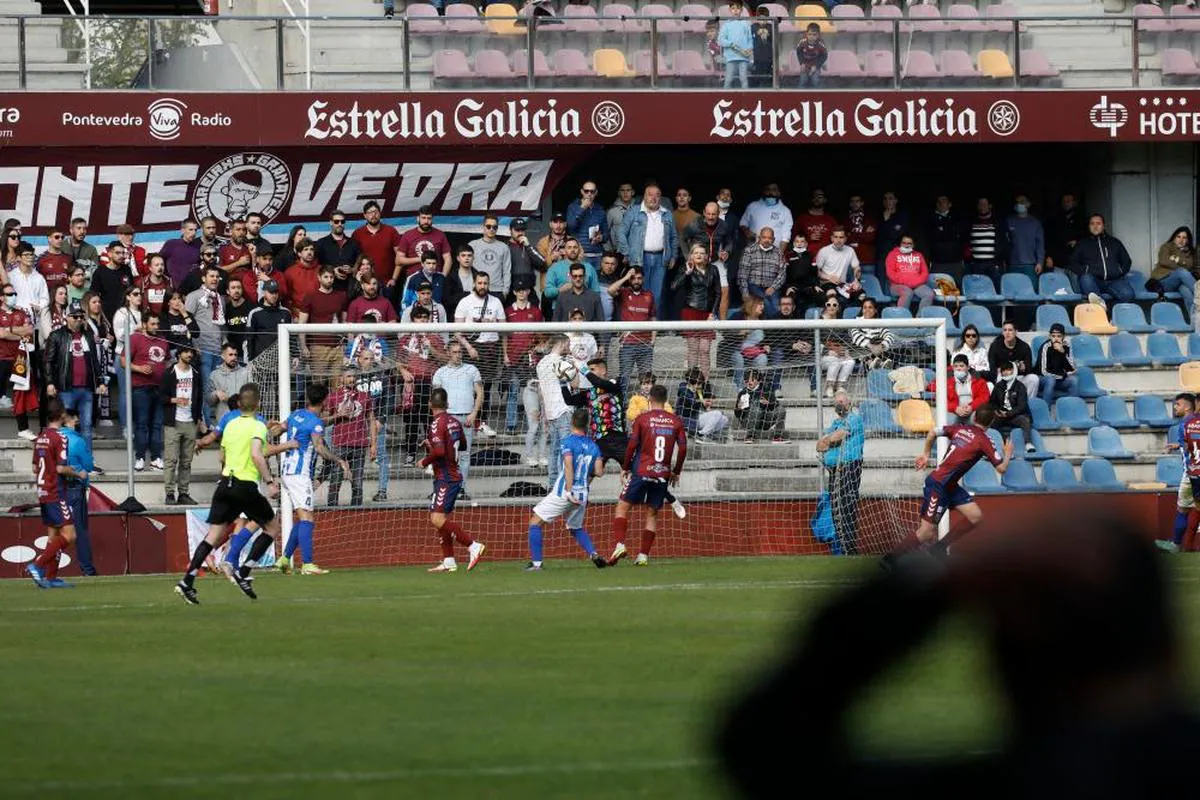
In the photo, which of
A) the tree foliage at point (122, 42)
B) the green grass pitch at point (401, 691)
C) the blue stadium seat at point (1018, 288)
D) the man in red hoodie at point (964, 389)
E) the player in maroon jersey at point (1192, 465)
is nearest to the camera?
the green grass pitch at point (401, 691)

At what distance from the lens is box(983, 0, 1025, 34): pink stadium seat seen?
81.4 feet

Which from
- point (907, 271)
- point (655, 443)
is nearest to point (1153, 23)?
point (907, 271)

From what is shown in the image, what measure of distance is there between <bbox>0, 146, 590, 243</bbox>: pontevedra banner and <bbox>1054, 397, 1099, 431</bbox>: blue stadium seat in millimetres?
6885

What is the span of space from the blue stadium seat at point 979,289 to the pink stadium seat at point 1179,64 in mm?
3583

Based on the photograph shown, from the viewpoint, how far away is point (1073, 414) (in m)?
23.6

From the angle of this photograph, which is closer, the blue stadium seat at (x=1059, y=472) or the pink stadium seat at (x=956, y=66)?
the blue stadium seat at (x=1059, y=472)

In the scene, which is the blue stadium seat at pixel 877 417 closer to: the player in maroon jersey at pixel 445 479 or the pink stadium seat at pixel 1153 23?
the player in maroon jersey at pixel 445 479

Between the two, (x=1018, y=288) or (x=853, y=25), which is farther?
(x=1018, y=288)

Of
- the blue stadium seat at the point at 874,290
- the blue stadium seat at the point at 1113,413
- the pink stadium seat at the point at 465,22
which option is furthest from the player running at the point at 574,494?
the blue stadium seat at the point at 1113,413

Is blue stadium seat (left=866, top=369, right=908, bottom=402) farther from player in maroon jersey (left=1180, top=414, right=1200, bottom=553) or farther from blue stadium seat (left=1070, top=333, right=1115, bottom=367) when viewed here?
blue stadium seat (left=1070, top=333, right=1115, bottom=367)

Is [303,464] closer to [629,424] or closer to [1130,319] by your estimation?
[629,424]

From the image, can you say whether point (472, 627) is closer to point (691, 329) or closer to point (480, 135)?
point (691, 329)

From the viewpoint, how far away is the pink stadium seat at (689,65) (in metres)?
24.3

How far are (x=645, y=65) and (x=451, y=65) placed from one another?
8.17 feet
